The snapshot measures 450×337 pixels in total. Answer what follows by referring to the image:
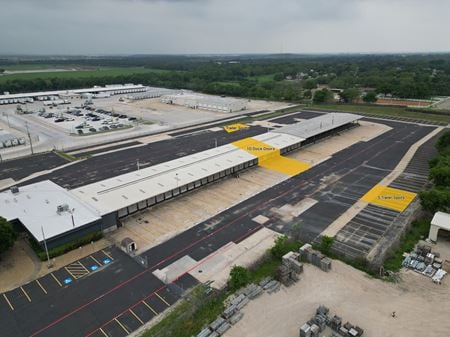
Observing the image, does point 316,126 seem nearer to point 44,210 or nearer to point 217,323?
point 44,210

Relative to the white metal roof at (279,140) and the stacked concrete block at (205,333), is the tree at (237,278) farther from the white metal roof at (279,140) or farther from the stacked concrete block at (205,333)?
the white metal roof at (279,140)

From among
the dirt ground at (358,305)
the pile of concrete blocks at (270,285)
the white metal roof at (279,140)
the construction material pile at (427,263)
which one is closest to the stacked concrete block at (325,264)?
the dirt ground at (358,305)

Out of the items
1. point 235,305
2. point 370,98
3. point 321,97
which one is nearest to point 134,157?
point 235,305

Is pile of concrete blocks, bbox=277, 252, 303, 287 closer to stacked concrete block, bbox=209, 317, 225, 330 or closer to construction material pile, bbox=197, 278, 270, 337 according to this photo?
construction material pile, bbox=197, 278, 270, 337

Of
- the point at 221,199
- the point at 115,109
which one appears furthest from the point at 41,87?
the point at 221,199
